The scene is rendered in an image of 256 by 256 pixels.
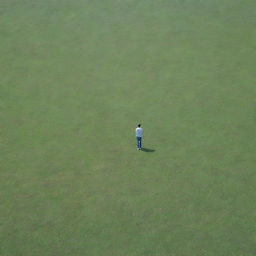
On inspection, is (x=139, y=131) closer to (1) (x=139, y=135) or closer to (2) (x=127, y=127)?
(1) (x=139, y=135)

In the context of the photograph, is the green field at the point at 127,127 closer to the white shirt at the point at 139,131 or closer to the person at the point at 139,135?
the person at the point at 139,135

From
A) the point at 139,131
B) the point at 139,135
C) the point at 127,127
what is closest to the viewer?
the point at 139,131

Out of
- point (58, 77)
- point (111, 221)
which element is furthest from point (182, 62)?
point (111, 221)

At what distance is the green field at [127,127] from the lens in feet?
53.4

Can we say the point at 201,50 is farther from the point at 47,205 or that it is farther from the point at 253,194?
the point at 47,205

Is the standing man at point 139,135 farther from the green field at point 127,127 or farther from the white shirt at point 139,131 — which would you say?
the green field at point 127,127

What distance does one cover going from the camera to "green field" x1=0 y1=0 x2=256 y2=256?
53.4 ft

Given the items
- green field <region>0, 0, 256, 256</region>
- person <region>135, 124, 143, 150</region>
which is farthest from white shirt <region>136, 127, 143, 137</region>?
green field <region>0, 0, 256, 256</region>

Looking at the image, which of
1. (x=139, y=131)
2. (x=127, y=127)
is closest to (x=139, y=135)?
(x=139, y=131)

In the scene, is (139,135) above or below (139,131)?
below

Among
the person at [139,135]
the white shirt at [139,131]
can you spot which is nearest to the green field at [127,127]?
the person at [139,135]

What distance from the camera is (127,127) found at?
21.9 m

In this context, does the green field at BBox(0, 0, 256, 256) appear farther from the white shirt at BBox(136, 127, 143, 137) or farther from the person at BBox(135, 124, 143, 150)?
the white shirt at BBox(136, 127, 143, 137)

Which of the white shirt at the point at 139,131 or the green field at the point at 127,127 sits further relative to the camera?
the white shirt at the point at 139,131
